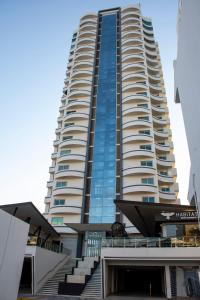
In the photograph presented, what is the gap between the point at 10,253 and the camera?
30.2 feet

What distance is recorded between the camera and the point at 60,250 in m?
32.6

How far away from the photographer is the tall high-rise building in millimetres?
44625

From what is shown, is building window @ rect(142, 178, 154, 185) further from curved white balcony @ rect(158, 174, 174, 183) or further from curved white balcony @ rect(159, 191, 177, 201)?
curved white balcony @ rect(159, 191, 177, 201)

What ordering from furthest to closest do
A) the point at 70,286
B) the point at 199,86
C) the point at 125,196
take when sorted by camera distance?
1. the point at 125,196
2. the point at 70,286
3. the point at 199,86

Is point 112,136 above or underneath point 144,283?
above

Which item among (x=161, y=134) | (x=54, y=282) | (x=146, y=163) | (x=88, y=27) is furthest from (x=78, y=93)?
(x=54, y=282)

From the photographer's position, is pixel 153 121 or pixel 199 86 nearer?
pixel 199 86

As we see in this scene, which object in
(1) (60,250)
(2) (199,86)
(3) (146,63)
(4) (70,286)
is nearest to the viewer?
(2) (199,86)

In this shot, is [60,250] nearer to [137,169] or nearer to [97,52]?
[137,169]

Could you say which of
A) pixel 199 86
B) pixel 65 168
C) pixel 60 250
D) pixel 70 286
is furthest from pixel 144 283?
pixel 199 86

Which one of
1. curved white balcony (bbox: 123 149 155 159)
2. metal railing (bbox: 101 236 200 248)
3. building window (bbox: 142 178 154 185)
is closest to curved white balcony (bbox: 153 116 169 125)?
curved white balcony (bbox: 123 149 155 159)

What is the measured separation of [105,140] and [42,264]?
29247 mm

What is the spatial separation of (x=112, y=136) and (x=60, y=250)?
2484cm

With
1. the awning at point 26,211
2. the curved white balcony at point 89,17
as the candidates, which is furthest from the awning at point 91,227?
the curved white balcony at point 89,17
